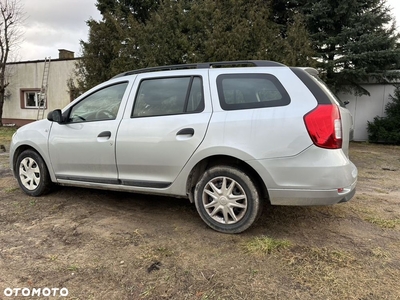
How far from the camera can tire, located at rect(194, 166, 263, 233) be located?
307 cm

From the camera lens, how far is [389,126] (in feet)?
41.5

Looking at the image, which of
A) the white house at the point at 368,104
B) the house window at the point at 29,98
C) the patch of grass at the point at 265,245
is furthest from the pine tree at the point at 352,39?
the house window at the point at 29,98

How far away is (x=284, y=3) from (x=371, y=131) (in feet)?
21.7

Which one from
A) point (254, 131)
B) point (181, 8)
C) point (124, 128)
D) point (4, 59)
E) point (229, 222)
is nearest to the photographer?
point (254, 131)

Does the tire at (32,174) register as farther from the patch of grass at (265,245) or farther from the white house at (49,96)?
the white house at (49,96)

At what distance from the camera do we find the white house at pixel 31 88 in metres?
16.8

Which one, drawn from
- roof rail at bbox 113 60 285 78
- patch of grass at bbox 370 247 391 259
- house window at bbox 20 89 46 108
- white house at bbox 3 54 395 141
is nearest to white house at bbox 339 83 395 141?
white house at bbox 3 54 395 141

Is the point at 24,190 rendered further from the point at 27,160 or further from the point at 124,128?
the point at 124,128

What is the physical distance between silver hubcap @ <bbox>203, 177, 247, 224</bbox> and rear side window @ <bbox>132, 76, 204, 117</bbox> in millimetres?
812

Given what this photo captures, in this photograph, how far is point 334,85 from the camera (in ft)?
41.9

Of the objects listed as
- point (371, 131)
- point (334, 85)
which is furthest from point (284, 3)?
point (371, 131)

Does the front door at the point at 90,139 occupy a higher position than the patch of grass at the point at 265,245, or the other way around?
the front door at the point at 90,139

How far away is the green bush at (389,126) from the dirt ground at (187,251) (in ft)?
31.7

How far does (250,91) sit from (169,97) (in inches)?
37.0
